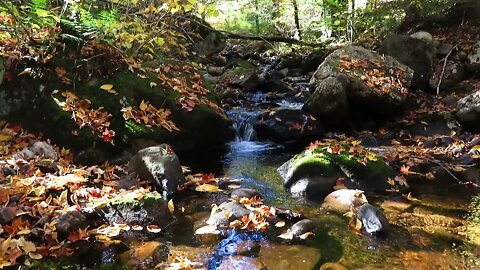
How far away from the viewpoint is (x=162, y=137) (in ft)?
22.9

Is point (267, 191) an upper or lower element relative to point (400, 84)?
lower

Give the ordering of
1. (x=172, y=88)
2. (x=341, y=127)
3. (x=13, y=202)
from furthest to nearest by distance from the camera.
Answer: (x=341, y=127) → (x=172, y=88) → (x=13, y=202)

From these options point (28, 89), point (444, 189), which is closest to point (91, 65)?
point (28, 89)

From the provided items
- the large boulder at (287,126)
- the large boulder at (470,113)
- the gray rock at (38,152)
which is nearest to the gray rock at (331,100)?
the large boulder at (287,126)

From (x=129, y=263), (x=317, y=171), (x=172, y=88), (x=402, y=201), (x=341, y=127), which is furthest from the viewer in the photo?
(x=341, y=127)

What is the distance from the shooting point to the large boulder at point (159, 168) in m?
5.55

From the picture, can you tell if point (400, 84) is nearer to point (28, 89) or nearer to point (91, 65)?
point (91, 65)

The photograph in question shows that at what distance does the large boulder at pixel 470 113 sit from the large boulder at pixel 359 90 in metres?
1.34

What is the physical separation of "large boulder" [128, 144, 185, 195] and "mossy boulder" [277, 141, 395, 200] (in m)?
1.71

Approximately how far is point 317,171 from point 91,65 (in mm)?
4133

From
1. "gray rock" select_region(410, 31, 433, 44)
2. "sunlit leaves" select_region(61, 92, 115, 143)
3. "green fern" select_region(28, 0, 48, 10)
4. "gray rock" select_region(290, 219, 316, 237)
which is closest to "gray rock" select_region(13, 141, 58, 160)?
"sunlit leaves" select_region(61, 92, 115, 143)

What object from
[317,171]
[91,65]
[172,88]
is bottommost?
[317,171]

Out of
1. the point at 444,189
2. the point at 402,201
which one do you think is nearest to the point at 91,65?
the point at 402,201

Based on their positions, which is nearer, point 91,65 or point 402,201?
point 402,201
